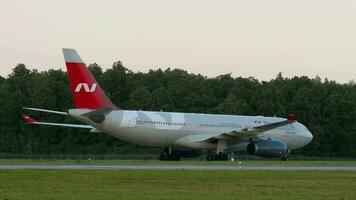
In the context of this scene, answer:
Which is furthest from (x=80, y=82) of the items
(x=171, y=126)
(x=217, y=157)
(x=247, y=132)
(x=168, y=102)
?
(x=168, y=102)

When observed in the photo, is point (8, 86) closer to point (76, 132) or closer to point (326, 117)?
point (76, 132)

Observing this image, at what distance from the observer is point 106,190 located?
28672 mm

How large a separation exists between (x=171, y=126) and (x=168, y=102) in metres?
45.7

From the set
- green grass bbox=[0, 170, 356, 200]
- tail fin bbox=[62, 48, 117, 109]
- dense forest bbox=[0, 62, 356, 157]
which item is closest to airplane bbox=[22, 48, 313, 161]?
tail fin bbox=[62, 48, 117, 109]

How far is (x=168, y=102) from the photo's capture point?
110000 millimetres

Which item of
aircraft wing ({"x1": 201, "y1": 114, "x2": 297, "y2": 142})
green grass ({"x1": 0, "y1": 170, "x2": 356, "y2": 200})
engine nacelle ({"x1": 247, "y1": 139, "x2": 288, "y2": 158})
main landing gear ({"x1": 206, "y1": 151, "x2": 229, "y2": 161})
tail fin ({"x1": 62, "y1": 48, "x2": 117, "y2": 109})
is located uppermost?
tail fin ({"x1": 62, "y1": 48, "x2": 117, "y2": 109})

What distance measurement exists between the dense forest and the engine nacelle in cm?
2879

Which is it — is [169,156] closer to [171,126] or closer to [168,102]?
[171,126]

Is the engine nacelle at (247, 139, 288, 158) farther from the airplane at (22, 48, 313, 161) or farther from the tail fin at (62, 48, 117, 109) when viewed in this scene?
the tail fin at (62, 48, 117, 109)

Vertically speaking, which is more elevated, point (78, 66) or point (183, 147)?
point (78, 66)

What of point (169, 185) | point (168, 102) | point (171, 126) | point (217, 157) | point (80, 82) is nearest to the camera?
point (169, 185)

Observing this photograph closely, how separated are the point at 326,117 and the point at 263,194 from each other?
83.9 m

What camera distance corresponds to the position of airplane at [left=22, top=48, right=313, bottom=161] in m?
60.4

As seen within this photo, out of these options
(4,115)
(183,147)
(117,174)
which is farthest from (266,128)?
(4,115)
